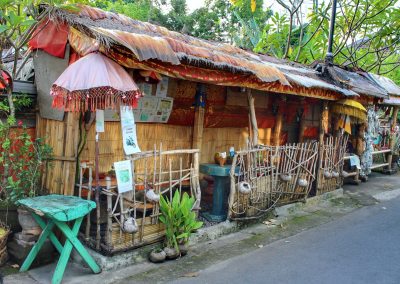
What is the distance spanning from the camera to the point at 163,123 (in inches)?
271

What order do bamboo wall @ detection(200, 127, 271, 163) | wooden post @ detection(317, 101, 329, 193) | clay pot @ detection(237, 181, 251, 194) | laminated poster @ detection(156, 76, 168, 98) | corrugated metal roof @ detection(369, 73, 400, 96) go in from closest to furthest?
laminated poster @ detection(156, 76, 168, 98) < clay pot @ detection(237, 181, 251, 194) < bamboo wall @ detection(200, 127, 271, 163) < wooden post @ detection(317, 101, 329, 193) < corrugated metal roof @ detection(369, 73, 400, 96)

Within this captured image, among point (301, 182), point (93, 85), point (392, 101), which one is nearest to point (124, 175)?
point (93, 85)

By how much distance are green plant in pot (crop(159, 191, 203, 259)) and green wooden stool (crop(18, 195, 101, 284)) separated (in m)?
1.10

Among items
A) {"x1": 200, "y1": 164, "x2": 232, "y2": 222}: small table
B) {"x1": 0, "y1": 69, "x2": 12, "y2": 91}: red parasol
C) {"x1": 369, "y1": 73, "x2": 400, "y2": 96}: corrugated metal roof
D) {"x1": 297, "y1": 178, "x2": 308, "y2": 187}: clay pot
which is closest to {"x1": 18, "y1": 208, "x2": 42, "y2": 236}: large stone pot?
{"x1": 0, "y1": 69, "x2": 12, "y2": 91}: red parasol

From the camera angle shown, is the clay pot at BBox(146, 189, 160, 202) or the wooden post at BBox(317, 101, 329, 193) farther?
the wooden post at BBox(317, 101, 329, 193)

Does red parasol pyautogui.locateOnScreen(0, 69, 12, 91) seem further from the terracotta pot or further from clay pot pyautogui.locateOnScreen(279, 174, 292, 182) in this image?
clay pot pyautogui.locateOnScreen(279, 174, 292, 182)

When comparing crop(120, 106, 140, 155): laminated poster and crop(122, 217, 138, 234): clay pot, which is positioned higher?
crop(120, 106, 140, 155): laminated poster

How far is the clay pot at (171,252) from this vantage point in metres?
5.43

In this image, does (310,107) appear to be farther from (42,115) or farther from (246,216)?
(42,115)

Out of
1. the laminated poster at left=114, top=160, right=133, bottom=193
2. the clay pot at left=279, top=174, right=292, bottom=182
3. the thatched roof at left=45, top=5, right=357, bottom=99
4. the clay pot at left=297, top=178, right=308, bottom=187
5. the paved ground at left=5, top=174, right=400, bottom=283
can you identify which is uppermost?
the thatched roof at left=45, top=5, right=357, bottom=99

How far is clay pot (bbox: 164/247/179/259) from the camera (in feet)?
17.8

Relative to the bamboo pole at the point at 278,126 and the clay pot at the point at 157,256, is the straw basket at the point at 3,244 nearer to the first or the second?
the clay pot at the point at 157,256

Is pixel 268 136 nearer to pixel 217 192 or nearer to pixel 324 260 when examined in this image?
pixel 217 192

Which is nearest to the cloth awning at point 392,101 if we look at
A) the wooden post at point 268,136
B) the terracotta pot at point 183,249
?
the wooden post at point 268,136
